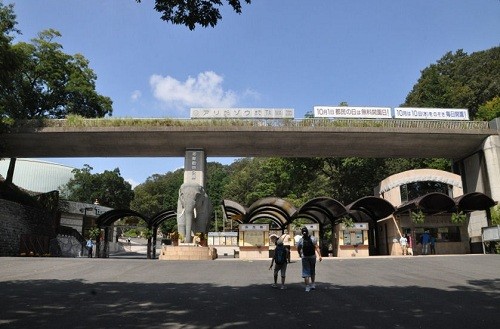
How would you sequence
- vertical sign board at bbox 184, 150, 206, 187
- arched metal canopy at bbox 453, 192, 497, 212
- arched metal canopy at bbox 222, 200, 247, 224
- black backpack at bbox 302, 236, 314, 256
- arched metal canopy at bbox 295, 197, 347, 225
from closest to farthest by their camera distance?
1. black backpack at bbox 302, 236, 314, 256
2. arched metal canopy at bbox 453, 192, 497, 212
3. arched metal canopy at bbox 295, 197, 347, 225
4. arched metal canopy at bbox 222, 200, 247, 224
5. vertical sign board at bbox 184, 150, 206, 187

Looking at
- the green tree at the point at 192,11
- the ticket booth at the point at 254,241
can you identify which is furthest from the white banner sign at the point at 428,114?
the green tree at the point at 192,11

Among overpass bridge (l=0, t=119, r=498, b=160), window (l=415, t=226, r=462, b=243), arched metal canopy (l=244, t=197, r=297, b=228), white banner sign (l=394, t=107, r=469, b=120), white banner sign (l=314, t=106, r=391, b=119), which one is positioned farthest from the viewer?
white banner sign (l=394, t=107, r=469, b=120)

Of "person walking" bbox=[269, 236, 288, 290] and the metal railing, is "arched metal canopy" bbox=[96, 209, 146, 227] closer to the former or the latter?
the metal railing

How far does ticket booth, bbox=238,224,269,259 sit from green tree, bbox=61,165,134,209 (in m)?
36.6

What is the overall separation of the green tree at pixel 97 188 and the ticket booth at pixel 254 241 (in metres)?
36.6

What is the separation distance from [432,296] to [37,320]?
7.63 m

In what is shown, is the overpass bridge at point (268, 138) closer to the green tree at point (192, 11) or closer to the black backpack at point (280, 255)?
the black backpack at point (280, 255)

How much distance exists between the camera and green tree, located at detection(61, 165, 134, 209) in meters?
57.1

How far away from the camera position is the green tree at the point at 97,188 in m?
57.1

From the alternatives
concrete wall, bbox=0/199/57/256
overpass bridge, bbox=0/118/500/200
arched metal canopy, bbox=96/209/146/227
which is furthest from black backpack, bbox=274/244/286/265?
concrete wall, bbox=0/199/57/256

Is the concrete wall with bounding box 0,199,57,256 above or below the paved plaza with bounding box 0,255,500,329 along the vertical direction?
above

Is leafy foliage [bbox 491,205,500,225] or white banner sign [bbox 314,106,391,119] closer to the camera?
leafy foliage [bbox 491,205,500,225]

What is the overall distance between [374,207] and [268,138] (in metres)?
8.34

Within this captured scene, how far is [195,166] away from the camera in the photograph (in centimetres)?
3020
